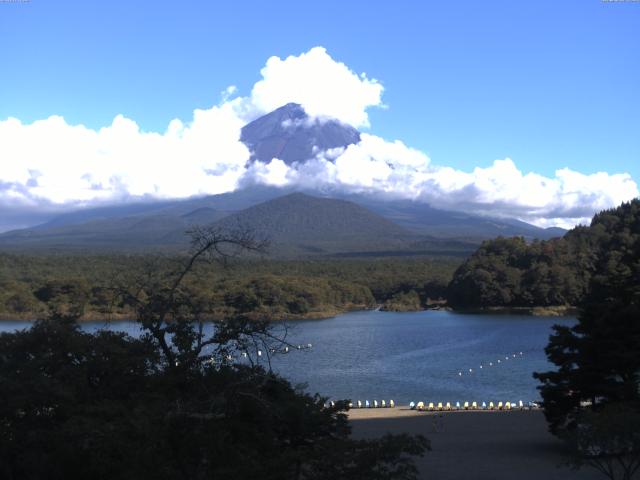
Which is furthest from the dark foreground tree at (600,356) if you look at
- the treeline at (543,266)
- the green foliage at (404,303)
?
the green foliage at (404,303)

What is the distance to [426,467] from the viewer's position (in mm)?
12266

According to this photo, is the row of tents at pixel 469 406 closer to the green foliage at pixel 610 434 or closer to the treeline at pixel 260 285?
the green foliage at pixel 610 434

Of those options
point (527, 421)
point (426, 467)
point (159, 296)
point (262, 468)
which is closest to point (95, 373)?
point (159, 296)

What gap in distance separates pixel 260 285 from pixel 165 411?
46815 mm

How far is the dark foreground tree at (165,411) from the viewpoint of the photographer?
5637mm

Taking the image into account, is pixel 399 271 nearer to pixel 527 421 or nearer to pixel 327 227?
pixel 527 421

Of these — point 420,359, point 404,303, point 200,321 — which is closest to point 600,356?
point 200,321

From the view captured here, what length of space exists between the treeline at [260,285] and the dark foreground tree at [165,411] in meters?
29.6

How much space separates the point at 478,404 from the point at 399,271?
5348 cm

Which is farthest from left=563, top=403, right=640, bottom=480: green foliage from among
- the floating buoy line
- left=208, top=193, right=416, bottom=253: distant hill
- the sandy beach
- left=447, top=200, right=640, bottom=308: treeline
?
left=208, top=193, right=416, bottom=253: distant hill

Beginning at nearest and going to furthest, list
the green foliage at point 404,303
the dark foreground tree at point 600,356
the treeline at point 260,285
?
the dark foreground tree at point 600,356 < the treeline at point 260,285 < the green foliage at point 404,303

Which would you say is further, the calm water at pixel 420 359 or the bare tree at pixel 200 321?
the calm water at pixel 420 359

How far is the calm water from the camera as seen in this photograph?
2333cm

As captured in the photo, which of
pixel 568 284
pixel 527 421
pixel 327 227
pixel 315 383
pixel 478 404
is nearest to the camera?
pixel 527 421
